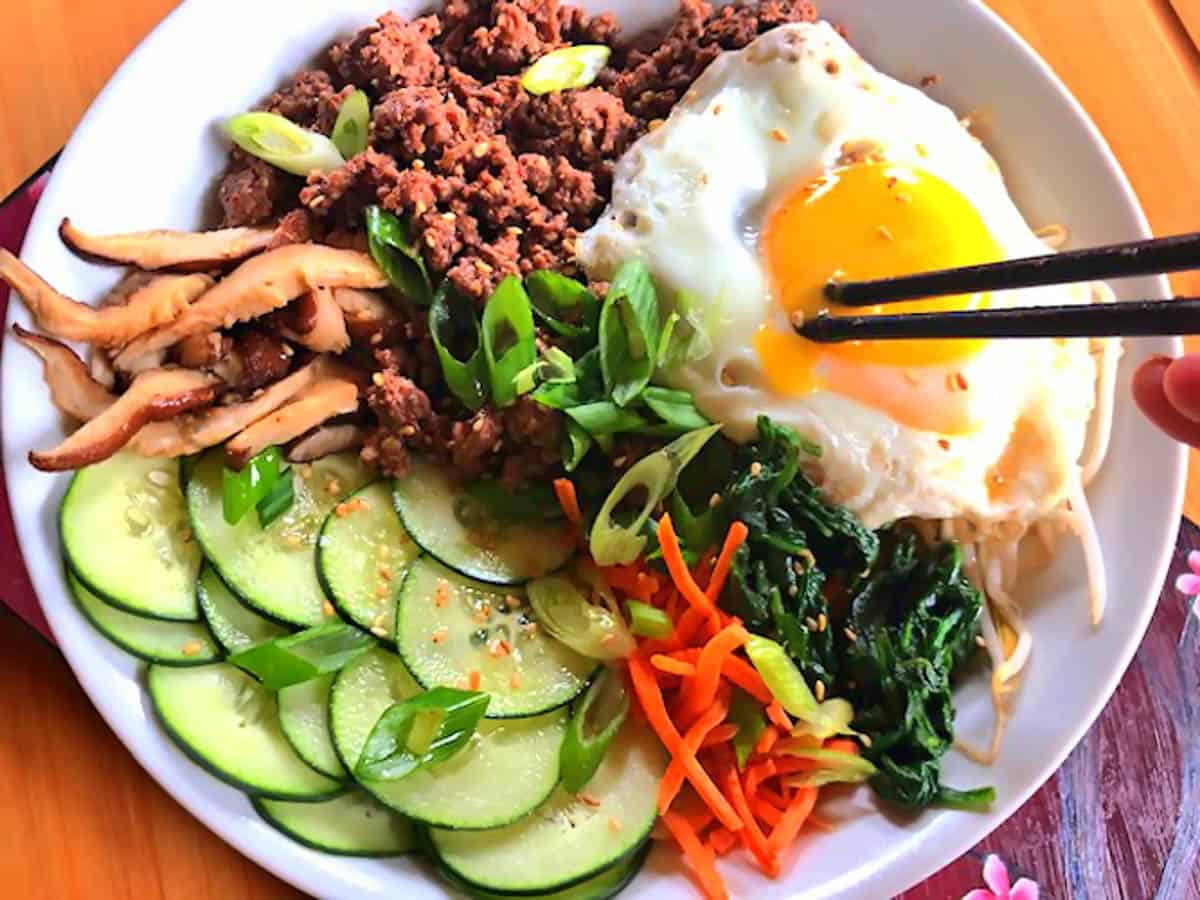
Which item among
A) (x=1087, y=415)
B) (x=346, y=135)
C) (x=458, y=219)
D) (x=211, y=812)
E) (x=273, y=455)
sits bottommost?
(x=1087, y=415)

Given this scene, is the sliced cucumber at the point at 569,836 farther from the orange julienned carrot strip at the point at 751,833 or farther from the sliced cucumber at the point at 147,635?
the sliced cucumber at the point at 147,635

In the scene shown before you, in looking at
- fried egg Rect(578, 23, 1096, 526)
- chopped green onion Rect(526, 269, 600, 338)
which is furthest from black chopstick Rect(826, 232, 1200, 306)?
chopped green onion Rect(526, 269, 600, 338)

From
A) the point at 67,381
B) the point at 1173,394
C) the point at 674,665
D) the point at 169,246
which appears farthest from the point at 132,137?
the point at 1173,394

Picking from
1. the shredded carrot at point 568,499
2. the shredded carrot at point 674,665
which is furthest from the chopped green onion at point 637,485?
the shredded carrot at point 674,665

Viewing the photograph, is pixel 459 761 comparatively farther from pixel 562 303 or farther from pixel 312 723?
pixel 562 303

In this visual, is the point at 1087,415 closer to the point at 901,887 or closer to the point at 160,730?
the point at 901,887

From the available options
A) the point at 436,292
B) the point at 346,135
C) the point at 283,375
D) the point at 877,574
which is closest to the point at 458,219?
the point at 436,292

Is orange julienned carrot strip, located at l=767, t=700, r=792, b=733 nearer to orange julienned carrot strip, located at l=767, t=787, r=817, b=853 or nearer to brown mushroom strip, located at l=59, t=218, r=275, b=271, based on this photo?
orange julienned carrot strip, located at l=767, t=787, r=817, b=853
